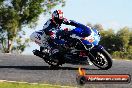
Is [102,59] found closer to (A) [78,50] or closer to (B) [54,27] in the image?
(A) [78,50]

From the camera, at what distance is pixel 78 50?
15742 millimetres

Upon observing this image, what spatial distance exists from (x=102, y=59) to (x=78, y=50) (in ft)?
3.28

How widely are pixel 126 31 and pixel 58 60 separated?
7079cm

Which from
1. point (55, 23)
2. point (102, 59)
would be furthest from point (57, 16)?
point (102, 59)

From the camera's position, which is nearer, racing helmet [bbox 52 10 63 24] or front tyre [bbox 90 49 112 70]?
front tyre [bbox 90 49 112 70]

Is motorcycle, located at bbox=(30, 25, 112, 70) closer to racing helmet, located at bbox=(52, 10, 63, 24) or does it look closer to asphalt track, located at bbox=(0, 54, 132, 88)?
asphalt track, located at bbox=(0, 54, 132, 88)

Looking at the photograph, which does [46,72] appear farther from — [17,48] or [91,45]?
[17,48]

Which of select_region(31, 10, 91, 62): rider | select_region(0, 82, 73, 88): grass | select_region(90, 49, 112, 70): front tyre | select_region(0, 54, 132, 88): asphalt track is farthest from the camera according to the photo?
select_region(31, 10, 91, 62): rider

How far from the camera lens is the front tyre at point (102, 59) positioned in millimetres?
14938

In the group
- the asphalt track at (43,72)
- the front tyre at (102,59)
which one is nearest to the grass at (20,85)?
the asphalt track at (43,72)

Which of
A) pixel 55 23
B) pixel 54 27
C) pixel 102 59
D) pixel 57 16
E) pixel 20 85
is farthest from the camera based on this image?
pixel 54 27

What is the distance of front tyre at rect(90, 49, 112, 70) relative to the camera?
14.9 metres

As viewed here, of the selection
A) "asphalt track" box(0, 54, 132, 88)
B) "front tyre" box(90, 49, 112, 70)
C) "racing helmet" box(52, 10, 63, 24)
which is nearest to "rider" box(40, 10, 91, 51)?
"racing helmet" box(52, 10, 63, 24)

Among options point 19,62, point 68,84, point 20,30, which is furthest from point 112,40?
point 68,84
